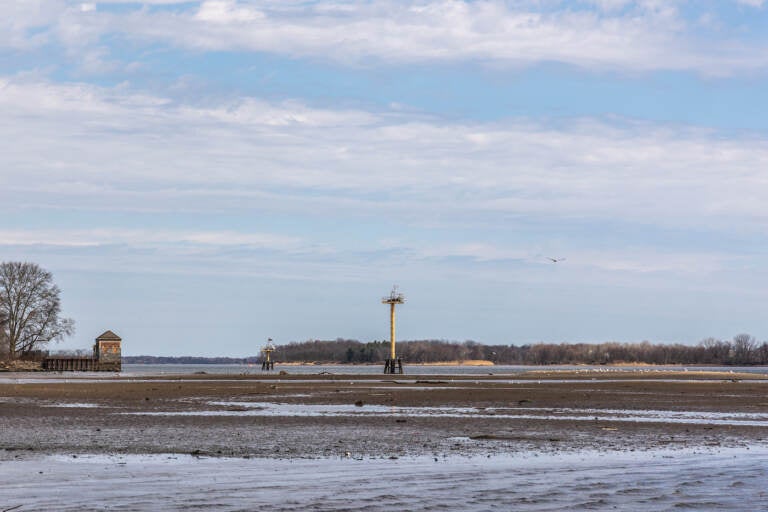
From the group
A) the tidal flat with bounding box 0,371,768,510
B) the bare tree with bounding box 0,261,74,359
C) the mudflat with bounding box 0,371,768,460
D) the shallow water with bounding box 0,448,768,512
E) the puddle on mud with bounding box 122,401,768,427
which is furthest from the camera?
the bare tree with bounding box 0,261,74,359

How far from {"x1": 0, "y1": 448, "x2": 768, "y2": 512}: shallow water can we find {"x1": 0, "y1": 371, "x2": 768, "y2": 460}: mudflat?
5.53ft

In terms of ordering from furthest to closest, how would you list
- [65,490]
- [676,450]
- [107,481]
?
[676,450]
[107,481]
[65,490]

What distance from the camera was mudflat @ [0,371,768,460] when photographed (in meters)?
20.7

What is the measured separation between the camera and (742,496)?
47.2 ft

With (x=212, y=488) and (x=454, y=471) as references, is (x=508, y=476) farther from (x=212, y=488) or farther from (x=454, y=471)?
(x=212, y=488)

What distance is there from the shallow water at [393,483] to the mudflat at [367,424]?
1.68 metres

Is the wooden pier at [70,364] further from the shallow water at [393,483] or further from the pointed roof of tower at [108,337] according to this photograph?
the shallow water at [393,483]

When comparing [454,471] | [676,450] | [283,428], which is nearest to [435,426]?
[283,428]

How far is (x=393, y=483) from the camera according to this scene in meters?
15.3

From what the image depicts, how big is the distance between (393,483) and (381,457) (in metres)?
3.60

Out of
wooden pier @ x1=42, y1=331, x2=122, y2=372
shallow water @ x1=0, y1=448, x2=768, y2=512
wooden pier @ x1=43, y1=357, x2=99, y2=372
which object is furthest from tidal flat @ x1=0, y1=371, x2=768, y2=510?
wooden pier @ x1=42, y1=331, x2=122, y2=372

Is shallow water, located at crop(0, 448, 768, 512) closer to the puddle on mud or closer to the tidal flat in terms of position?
the tidal flat

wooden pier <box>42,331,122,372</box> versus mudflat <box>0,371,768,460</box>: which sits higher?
wooden pier <box>42,331,122,372</box>

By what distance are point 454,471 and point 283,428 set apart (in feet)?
30.5
